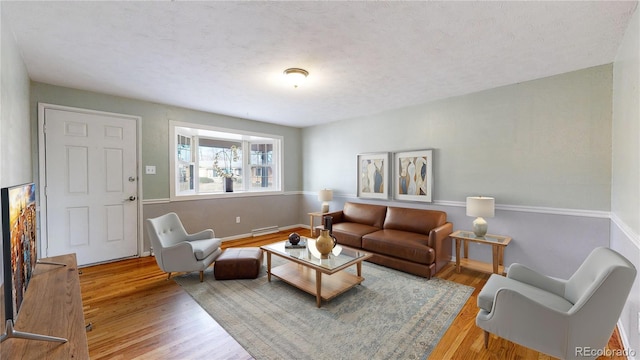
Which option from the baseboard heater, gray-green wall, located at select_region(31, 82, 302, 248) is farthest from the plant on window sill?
the baseboard heater

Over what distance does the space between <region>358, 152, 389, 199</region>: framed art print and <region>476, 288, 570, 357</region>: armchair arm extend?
9.11 feet

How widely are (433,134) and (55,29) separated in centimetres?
427

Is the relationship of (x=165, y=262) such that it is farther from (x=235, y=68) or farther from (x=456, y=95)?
(x=456, y=95)

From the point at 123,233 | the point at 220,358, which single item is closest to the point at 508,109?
the point at 220,358

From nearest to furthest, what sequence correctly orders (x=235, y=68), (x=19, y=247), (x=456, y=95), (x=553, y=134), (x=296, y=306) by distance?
(x=19, y=247), (x=296, y=306), (x=235, y=68), (x=553, y=134), (x=456, y=95)

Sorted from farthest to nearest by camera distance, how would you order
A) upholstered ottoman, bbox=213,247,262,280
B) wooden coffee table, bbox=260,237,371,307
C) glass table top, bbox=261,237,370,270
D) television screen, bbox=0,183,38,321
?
1. upholstered ottoman, bbox=213,247,262,280
2. glass table top, bbox=261,237,370,270
3. wooden coffee table, bbox=260,237,371,307
4. television screen, bbox=0,183,38,321

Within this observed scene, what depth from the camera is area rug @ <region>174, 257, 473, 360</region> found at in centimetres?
183

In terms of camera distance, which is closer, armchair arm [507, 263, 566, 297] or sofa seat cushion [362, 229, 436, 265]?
armchair arm [507, 263, 566, 297]

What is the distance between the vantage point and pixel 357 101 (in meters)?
3.84

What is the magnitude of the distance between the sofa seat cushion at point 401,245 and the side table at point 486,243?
0.43m

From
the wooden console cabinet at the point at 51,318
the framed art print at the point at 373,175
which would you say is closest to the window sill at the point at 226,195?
the framed art print at the point at 373,175

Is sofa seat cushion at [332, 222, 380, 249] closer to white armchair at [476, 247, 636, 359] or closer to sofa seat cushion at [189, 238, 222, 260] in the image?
sofa seat cushion at [189, 238, 222, 260]

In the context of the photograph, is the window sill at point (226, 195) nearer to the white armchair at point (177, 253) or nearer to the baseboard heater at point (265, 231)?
the baseboard heater at point (265, 231)

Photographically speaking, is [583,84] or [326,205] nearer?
[583,84]
